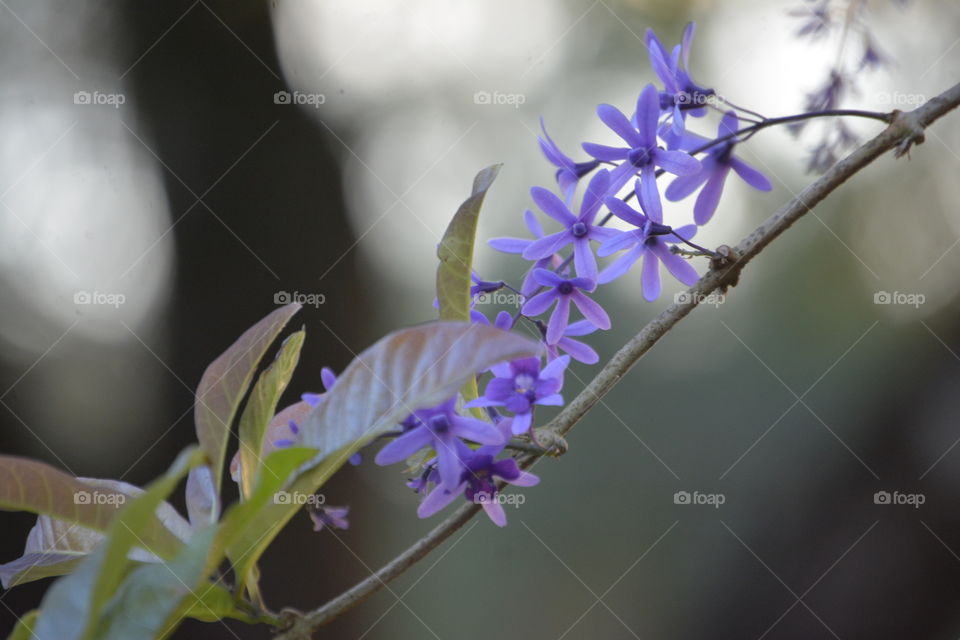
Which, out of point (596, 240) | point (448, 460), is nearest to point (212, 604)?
point (448, 460)

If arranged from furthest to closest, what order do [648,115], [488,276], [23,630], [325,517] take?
[488,276], [325,517], [648,115], [23,630]

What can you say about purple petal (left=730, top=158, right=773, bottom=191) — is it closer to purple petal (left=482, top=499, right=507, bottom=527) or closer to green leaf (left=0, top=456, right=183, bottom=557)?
purple petal (left=482, top=499, right=507, bottom=527)

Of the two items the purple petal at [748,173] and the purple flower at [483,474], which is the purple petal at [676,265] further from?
the purple flower at [483,474]

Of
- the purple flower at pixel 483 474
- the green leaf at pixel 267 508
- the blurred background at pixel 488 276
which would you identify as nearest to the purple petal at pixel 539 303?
the purple flower at pixel 483 474

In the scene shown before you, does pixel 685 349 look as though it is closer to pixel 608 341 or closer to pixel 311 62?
pixel 608 341

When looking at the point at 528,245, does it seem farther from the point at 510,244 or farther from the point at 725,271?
the point at 725,271

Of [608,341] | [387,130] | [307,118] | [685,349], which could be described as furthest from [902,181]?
[307,118]
